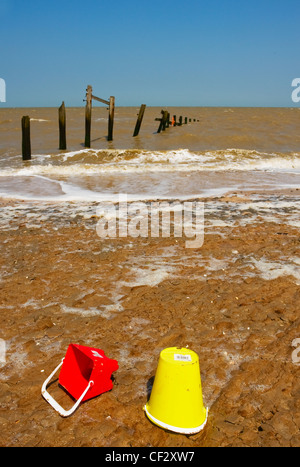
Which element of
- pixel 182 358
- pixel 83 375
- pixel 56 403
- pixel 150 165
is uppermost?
pixel 150 165

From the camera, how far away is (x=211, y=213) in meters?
6.48

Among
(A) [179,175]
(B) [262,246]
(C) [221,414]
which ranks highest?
(A) [179,175]

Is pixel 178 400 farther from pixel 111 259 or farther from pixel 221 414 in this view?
pixel 111 259

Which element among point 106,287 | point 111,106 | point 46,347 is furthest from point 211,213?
point 111,106

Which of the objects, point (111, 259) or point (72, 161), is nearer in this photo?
point (111, 259)

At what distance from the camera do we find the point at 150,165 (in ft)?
45.2

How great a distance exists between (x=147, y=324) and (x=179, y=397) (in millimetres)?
1093

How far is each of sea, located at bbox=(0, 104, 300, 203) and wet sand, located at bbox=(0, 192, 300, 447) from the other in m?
3.36

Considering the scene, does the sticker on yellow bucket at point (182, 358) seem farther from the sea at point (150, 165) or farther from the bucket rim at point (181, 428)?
the sea at point (150, 165)

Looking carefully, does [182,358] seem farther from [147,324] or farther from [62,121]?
[62,121]

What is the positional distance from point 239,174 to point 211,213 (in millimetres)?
5886

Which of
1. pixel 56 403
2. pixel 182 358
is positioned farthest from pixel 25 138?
pixel 182 358

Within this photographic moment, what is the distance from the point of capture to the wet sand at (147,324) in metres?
2.13

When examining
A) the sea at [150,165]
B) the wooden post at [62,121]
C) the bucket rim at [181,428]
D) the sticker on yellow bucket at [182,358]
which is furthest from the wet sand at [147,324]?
the wooden post at [62,121]
